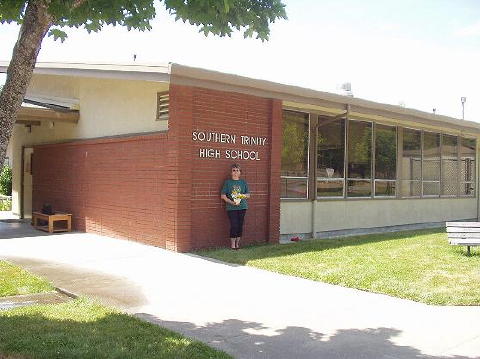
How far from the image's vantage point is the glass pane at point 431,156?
1658cm

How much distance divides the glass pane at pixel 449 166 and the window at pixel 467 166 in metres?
0.47

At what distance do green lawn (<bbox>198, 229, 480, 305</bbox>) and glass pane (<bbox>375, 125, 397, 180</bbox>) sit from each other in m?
3.03

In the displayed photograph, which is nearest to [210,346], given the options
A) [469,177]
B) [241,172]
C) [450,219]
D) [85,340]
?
[85,340]

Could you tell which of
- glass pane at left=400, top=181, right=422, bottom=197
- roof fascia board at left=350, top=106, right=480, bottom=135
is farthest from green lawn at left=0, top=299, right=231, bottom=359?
glass pane at left=400, top=181, right=422, bottom=197

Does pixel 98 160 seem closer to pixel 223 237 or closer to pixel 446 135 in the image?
pixel 223 237

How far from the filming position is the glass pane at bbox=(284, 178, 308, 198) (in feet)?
40.1

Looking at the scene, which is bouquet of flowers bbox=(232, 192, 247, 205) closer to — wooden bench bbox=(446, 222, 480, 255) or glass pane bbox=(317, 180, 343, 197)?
glass pane bbox=(317, 180, 343, 197)

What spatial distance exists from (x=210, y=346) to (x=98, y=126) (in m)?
8.59

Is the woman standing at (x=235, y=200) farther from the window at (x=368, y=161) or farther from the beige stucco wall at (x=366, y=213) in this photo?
the window at (x=368, y=161)

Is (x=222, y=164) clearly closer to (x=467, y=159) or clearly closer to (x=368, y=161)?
(x=368, y=161)

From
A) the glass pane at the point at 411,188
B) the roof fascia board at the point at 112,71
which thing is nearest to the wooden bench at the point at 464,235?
the glass pane at the point at 411,188

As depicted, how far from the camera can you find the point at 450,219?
58.0ft

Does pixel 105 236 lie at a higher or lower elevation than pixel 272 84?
lower

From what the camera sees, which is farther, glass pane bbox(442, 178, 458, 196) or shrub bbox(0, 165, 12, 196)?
shrub bbox(0, 165, 12, 196)
